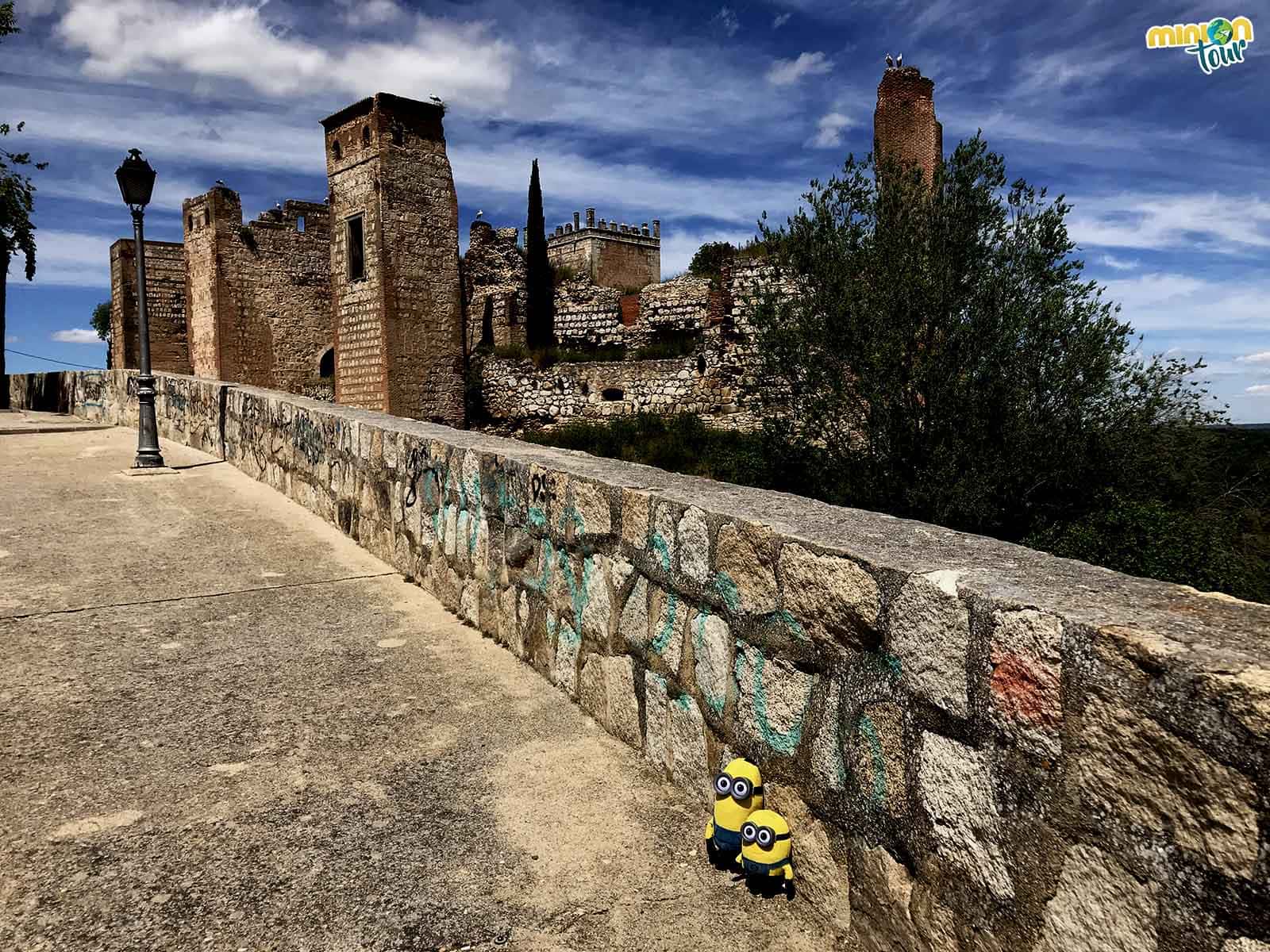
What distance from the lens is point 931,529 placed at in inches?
96.0

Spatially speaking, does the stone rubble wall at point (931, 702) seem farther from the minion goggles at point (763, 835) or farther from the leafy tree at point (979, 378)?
the leafy tree at point (979, 378)

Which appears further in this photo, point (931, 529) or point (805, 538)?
point (931, 529)

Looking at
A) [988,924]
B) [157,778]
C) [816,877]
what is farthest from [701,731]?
[157,778]

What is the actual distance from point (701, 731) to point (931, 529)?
2.94 ft

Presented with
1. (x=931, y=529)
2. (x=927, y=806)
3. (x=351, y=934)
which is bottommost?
(x=351, y=934)

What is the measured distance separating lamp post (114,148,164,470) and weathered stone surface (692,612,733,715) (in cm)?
767

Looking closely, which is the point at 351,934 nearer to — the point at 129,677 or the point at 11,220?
the point at 129,677

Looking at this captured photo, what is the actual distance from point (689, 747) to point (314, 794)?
1.15 metres

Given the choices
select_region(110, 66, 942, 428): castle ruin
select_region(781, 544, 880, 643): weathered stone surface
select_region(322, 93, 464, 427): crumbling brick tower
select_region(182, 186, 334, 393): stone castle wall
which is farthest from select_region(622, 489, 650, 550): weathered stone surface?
select_region(182, 186, 334, 393): stone castle wall

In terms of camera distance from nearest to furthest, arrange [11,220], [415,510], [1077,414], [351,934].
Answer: [351,934], [415,510], [1077,414], [11,220]

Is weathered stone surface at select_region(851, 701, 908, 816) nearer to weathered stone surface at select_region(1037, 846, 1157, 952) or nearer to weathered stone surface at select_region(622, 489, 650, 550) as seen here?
weathered stone surface at select_region(1037, 846, 1157, 952)

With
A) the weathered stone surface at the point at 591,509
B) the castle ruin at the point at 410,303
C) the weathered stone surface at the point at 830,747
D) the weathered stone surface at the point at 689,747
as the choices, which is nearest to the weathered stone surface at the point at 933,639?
the weathered stone surface at the point at 830,747

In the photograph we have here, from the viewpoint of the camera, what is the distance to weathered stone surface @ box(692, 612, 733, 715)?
245 centimetres

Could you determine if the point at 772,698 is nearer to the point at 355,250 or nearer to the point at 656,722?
the point at 656,722
